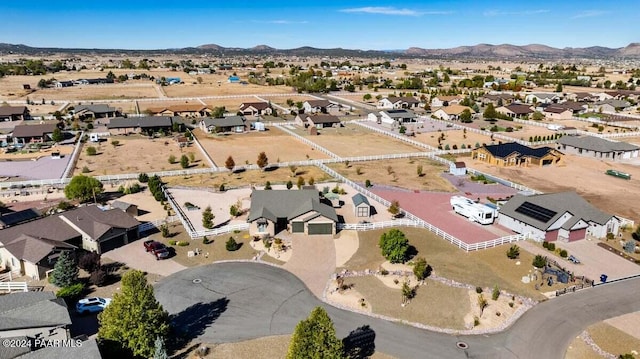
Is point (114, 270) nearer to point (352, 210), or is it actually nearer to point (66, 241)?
point (66, 241)

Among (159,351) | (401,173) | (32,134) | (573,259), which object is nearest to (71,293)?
Result: (159,351)

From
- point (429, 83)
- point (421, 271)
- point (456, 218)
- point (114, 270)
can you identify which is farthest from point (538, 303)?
point (429, 83)

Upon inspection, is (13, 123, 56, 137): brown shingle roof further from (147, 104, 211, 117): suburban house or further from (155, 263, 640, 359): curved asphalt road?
(155, 263, 640, 359): curved asphalt road

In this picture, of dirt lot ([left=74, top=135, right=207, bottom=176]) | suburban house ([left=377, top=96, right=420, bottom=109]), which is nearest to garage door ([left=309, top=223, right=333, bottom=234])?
dirt lot ([left=74, top=135, right=207, bottom=176])

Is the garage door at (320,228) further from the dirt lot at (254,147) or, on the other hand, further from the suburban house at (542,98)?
the suburban house at (542,98)

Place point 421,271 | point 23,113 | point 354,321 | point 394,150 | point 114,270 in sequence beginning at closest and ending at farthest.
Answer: point 354,321 < point 421,271 < point 114,270 < point 394,150 < point 23,113

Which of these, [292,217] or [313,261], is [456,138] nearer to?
[292,217]
